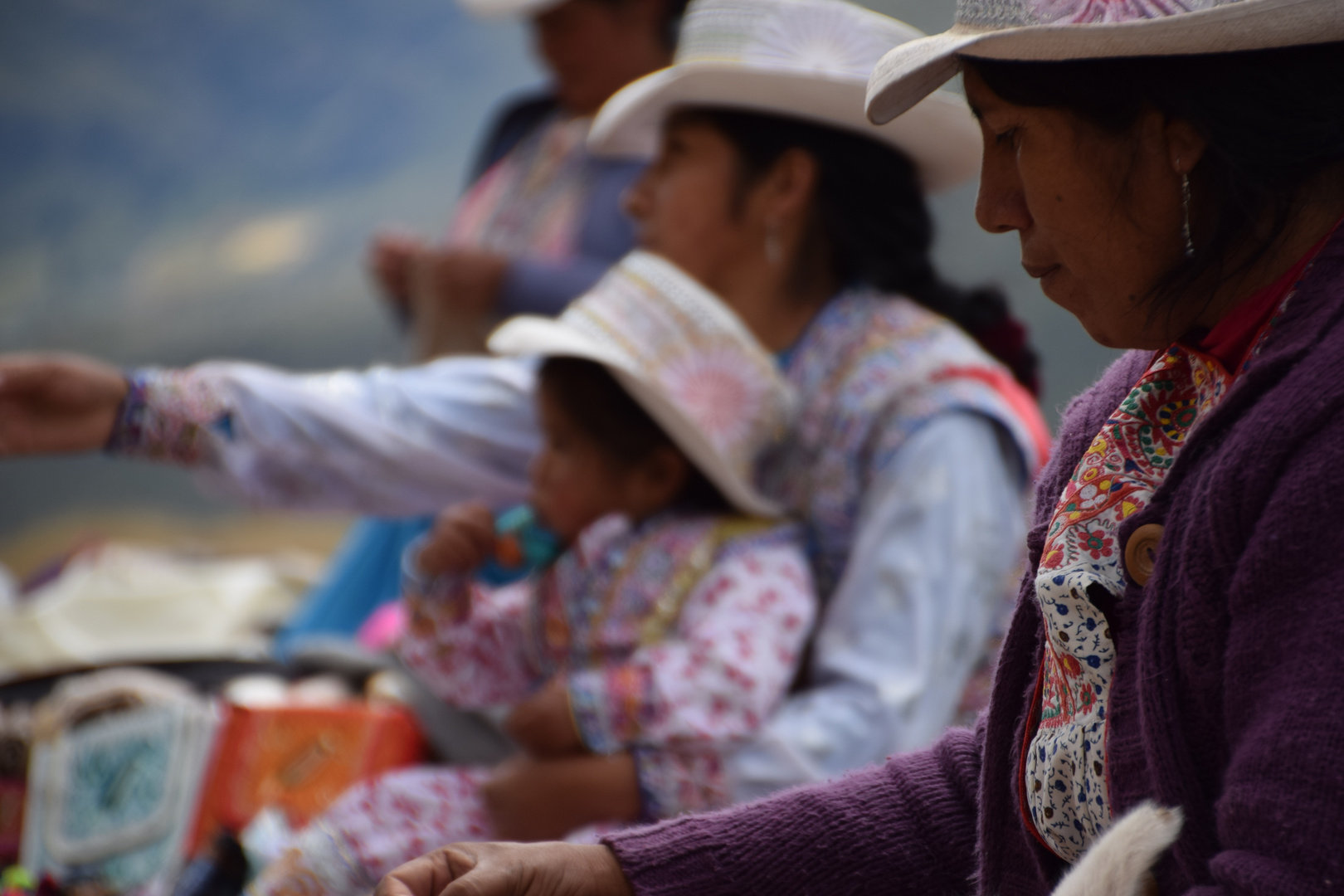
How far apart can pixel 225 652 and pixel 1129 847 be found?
2937mm

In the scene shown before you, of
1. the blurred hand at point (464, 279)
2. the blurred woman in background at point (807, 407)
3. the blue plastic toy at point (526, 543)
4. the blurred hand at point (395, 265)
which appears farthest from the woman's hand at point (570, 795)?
the blurred hand at point (395, 265)

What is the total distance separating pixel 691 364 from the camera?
7.31ft

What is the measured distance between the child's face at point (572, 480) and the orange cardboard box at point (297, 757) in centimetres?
58

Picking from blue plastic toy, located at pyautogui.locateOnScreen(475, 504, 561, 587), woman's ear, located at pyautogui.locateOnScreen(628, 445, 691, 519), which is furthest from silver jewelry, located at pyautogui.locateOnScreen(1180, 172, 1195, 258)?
blue plastic toy, located at pyautogui.locateOnScreen(475, 504, 561, 587)

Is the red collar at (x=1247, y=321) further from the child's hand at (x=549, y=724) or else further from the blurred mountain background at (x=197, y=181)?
the blurred mountain background at (x=197, y=181)

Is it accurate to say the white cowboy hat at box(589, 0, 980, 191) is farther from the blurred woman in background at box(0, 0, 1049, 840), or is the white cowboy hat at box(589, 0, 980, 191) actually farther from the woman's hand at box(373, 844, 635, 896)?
the woman's hand at box(373, 844, 635, 896)

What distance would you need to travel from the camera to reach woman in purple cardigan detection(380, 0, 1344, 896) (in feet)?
2.58

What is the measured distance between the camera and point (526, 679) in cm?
239

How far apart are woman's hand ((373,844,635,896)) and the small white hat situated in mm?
1071

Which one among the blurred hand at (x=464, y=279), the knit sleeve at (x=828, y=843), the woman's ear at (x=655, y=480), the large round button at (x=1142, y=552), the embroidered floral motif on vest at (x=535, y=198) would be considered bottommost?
the woman's ear at (x=655, y=480)

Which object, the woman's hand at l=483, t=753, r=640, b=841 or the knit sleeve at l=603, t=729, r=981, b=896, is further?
the woman's hand at l=483, t=753, r=640, b=841

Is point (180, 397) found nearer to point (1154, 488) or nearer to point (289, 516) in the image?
point (1154, 488)

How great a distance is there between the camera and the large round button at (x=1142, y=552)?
2.97 feet

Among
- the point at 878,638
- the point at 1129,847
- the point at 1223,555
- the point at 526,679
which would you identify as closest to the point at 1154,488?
the point at 1223,555
